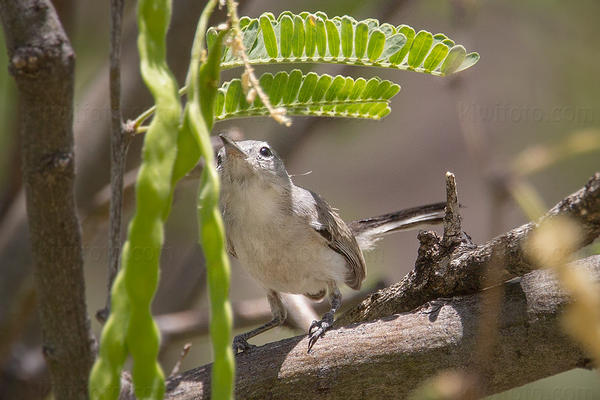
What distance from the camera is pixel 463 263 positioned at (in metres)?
2.18

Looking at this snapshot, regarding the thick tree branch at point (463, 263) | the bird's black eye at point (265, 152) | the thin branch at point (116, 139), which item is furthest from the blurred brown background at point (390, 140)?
the thin branch at point (116, 139)

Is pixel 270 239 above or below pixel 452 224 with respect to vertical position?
below

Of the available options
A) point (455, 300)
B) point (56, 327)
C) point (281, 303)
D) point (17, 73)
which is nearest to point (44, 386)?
point (281, 303)

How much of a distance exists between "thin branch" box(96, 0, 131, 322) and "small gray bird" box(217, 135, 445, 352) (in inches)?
58.4

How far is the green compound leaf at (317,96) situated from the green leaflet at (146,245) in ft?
2.68

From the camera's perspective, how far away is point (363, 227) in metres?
3.86

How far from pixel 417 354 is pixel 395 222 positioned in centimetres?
153

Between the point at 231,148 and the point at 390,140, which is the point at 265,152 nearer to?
the point at 231,148

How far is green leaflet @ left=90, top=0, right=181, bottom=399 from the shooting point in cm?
105

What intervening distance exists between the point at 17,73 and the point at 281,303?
244 centimetres

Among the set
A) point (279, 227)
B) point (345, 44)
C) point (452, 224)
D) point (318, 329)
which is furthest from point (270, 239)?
point (345, 44)

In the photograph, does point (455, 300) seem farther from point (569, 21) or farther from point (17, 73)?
point (569, 21)

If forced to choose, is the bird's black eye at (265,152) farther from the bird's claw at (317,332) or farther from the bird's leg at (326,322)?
the bird's claw at (317,332)

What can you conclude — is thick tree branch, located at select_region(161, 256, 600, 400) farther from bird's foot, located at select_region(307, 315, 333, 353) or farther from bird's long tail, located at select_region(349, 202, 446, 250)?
bird's long tail, located at select_region(349, 202, 446, 250)
